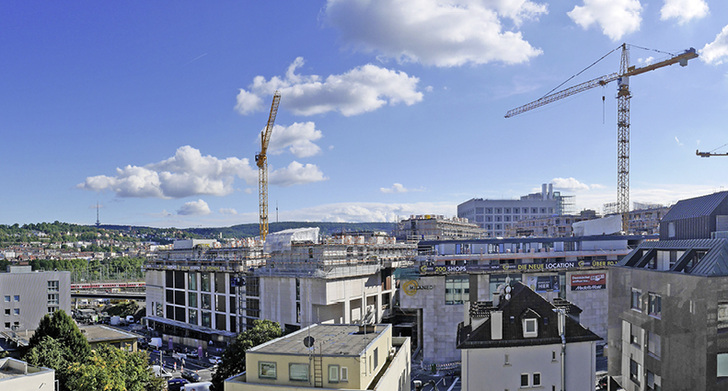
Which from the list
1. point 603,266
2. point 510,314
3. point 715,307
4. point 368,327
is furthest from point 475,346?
point 603,266

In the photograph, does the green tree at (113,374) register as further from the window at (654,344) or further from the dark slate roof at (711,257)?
the dark slate roof at (711,257)

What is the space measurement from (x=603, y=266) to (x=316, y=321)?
43.2 meters

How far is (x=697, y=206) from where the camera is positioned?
125 feet

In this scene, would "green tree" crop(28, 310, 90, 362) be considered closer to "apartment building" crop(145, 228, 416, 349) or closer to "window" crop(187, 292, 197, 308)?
"apartment building" crop(145, 228, 416, 349)

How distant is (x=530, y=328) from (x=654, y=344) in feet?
25.9

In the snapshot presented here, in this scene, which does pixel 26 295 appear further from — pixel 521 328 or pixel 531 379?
pixel 531 379

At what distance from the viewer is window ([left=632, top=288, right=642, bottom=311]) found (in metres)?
36.0

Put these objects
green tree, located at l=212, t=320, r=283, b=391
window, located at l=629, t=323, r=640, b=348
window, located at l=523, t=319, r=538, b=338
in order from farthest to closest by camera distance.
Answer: green tree, located at l=212, t=320, r=283, b=391, window, located at l=629, t=323, r=640, b=348, window, located at l=523, t=319, r=538, b=338

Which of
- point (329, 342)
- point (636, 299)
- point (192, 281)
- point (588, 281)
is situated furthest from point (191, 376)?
point (588, 281)

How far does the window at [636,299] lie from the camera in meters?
36.0

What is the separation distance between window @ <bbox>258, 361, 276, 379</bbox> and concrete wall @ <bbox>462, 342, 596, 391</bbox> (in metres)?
13.3

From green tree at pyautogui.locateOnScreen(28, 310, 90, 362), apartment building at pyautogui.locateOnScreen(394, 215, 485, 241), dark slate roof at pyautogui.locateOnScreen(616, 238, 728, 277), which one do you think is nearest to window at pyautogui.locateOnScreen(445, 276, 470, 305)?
dark slate roof at pyautogui.locateOnScreen(616, 238, 728, 277)

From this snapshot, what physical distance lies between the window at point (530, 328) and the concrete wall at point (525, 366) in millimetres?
796

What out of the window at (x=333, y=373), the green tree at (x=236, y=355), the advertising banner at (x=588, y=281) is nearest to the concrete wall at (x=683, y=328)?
the window at (x=333, y=373)
